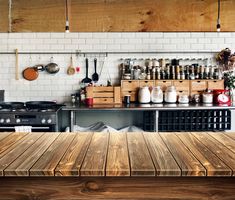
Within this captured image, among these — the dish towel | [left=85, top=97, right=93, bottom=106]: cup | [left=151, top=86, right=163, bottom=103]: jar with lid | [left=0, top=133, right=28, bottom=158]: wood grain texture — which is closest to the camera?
[left=0, top=133, right=28, bottom=158]: wood grain texture

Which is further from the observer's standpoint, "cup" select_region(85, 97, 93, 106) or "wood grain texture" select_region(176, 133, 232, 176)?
"cup" select_region(85, 97, 93, 106)

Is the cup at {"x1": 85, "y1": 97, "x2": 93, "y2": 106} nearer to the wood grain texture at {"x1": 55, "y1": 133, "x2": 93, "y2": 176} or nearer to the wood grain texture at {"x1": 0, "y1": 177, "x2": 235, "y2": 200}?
the wood grain texture at {"x1": 55, "y1": 133, "x2": 93, "y2": 176}

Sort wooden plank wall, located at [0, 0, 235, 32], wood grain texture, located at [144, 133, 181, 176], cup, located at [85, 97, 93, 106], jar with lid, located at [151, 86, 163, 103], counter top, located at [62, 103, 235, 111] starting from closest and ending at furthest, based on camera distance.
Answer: wood grain texture, located at [144, 133, 181, 176] < counter top, located at [62, 103, 235, 111] < cup, located at [85, 97, 93, 106] < jar with lid, located at [151, 86, 163, 103] < wooden plank wall, located at [0, 0, 235, 32]

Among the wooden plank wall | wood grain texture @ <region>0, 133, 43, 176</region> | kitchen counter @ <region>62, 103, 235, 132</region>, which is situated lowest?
wood grain texture @ <region>0, 133, 43, 176</region>

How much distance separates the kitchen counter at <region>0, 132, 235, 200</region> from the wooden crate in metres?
2.72

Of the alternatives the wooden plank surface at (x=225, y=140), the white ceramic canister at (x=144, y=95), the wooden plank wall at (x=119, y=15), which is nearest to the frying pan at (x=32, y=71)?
the wooden plank wall at (x=119, y=15)

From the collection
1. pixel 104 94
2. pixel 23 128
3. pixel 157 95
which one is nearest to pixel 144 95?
pixel 157 95

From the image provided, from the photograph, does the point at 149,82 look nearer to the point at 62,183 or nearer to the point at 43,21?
the point at 43,21

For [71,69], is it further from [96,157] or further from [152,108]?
[96,157]

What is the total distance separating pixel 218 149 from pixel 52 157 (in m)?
0.98

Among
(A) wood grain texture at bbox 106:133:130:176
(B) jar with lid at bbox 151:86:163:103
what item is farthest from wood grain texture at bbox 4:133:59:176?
(B) jar with lid at bbox 151:86:163:103

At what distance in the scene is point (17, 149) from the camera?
191 cm

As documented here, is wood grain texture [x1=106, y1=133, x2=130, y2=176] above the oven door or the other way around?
above

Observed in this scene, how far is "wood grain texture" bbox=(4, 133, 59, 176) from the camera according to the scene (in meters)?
1.50
